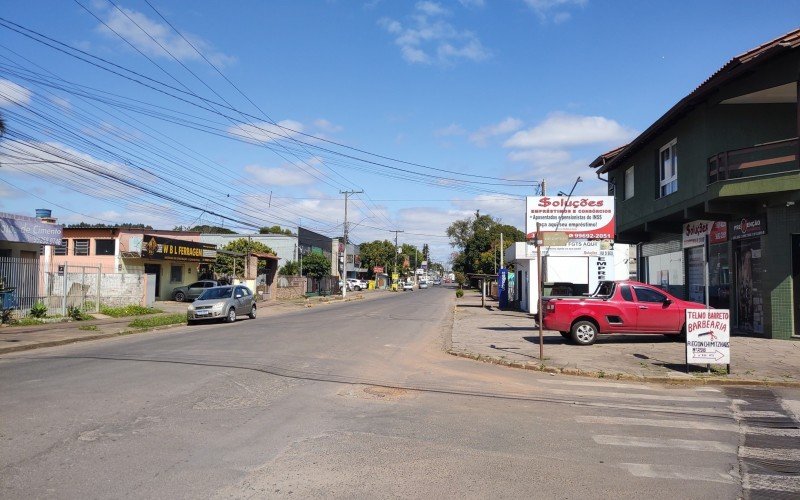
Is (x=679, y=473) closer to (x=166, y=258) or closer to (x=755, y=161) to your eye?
(x=755, y=161)

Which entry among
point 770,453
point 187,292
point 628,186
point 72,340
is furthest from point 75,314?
point 770,453

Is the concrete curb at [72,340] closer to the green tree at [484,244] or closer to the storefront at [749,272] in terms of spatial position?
the storefront at [749,272]

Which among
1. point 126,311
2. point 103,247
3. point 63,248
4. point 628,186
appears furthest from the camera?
point 63,248

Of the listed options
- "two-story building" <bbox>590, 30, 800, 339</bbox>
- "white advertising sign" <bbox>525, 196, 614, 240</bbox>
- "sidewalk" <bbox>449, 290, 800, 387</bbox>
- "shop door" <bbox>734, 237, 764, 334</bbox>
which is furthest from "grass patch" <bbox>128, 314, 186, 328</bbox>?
"shop door" <bbox>734, 237, 764, 334</bbox>

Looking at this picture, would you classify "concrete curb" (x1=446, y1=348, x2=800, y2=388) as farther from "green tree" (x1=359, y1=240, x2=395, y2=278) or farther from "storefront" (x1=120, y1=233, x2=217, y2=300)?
"green tree" (x1=359, y1=240, x2=395, y2=278)

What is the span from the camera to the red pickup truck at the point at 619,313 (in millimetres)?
15445

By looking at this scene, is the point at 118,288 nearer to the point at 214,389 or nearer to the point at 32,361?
the point at 32,361

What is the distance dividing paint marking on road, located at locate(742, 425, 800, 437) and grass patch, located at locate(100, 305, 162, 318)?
26.0m

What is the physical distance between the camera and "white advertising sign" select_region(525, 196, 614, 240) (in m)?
26.6

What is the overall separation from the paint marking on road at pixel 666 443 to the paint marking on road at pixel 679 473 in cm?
72

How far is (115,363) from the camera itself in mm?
11969

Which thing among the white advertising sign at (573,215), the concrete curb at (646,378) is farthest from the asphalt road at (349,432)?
the white advertising sign at (573,215)

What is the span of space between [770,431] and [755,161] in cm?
1076

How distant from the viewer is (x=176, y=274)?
1644 inches
